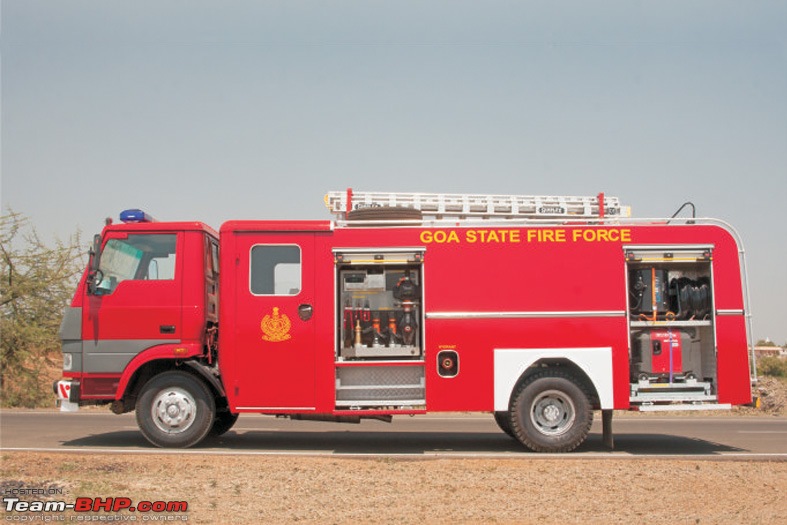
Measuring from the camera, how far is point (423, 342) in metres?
10.2

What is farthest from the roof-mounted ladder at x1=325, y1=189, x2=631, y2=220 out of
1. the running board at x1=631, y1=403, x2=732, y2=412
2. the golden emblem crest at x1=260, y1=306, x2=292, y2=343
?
the running board at x1=631, y1=403, x2=732, y2=412

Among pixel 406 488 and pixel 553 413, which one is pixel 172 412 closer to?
pixel 406 488

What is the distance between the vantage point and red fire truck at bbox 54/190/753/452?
10.1 metres

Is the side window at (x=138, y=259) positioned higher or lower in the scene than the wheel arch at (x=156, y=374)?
higher

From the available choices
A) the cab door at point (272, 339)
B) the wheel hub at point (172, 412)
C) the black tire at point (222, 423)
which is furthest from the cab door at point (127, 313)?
the black tire at point (222, 423)

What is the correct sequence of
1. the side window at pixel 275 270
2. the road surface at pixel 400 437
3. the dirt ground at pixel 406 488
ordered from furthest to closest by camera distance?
the road surface at pixel 400 437 < the side window at pixel 275 270 < the dirt ground at pixel 406 488

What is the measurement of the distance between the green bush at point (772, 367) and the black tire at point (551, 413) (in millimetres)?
24165

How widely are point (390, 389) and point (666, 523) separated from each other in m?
4.59

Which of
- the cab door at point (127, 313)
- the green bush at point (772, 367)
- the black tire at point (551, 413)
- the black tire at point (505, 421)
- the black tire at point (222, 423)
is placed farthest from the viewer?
the green bush at point (772, 367)

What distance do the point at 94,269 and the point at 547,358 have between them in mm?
6257

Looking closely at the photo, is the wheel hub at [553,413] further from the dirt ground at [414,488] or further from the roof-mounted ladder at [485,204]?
the roof-mounted ladder at [485,204]

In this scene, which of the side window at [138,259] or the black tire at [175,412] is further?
the side window at [138,259]

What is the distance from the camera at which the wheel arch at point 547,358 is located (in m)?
10.1

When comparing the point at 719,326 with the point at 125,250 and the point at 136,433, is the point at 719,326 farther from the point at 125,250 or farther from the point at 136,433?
the point at 136,433
